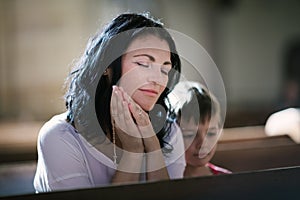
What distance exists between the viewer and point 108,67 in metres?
0.53

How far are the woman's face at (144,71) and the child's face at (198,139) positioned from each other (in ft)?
0.33

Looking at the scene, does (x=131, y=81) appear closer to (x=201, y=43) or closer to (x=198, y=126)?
(x=198, y=126)

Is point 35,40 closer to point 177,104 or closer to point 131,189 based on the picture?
point 177,104

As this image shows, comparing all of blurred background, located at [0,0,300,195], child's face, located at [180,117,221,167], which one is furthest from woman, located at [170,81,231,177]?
blurred background, located at [0,0,300,195]

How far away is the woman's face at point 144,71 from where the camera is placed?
1.69 feet

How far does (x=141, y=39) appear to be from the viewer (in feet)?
1.76

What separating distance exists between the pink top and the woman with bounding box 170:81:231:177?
0.28 feet

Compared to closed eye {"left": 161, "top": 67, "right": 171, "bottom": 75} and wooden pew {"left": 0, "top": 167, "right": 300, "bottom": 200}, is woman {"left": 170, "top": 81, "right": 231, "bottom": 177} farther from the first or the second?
wooden pew {"left": 0, "top": 167, "right": 300, "bottom": 200}

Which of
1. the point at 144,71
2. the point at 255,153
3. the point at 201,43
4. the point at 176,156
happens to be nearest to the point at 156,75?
the point at 144,71

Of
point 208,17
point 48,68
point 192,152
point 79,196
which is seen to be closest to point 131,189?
point 79,196

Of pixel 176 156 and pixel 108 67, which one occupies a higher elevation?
pixel 108 67

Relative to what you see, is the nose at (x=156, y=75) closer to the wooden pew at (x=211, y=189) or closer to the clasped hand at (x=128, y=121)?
the clasped hand at (x=128, y=121)

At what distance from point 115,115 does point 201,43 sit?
8.17 ft

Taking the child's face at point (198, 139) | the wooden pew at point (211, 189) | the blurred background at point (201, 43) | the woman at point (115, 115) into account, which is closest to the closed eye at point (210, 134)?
the child's face at point (198, 139)
